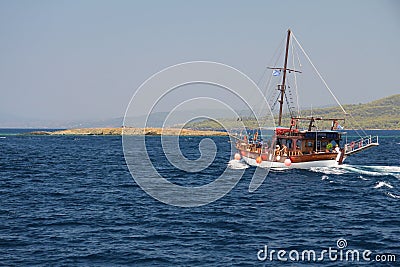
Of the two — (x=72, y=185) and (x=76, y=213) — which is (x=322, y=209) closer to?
(x=76, y=213)

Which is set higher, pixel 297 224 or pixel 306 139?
pixel 306 139

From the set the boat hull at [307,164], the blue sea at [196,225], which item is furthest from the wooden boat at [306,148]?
the blue sea at [196,225]

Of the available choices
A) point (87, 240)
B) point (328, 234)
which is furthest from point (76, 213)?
point (328, 234)

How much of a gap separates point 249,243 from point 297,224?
626 cm

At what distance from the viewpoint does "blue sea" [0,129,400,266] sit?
2477 cm

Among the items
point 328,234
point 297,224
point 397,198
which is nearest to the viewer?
point 328,234

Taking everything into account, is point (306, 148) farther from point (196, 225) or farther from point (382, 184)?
point (196, 225)

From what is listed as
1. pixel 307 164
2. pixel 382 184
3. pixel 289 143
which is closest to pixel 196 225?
pixel 382 184

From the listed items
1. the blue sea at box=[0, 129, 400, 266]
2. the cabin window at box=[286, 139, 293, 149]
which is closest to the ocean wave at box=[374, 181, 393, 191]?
the blue sea at box=[0, 129, 400, 266]

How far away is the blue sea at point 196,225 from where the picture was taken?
24766mm

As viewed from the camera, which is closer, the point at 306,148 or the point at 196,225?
the point at 196,225

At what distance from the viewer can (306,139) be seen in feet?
216

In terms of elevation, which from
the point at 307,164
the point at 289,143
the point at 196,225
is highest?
the point at 289,143

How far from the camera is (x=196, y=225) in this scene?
3172 centimetres
